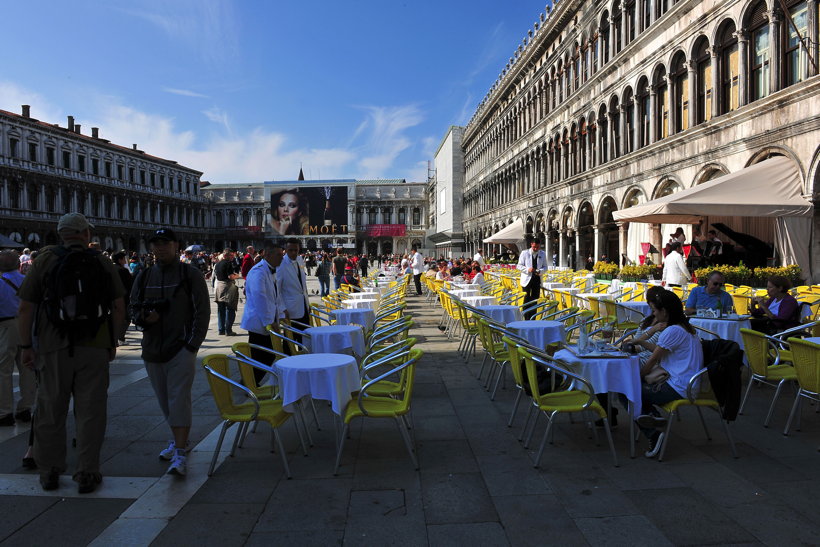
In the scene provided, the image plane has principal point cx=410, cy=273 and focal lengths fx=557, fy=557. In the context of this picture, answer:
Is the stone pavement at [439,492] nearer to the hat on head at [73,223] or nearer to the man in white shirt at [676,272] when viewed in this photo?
the hat on head at [73,223]

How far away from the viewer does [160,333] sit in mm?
3629

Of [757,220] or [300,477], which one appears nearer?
[300,477]

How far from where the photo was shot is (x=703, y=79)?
15.3m

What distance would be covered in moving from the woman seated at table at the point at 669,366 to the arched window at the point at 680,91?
14127mm

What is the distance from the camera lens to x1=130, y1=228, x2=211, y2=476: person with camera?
143 inches

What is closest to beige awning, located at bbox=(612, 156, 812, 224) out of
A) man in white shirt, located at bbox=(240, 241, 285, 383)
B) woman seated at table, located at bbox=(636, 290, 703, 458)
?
woman seated at table, located at bbox=(636, 290, 703, 458)

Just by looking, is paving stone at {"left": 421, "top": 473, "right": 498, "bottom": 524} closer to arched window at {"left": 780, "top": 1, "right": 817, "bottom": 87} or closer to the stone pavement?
the stone pavement

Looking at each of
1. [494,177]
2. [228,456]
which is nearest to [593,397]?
[228,456]

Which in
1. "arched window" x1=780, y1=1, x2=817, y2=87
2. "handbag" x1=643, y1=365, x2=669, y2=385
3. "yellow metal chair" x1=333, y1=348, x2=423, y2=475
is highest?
"arched window" x1=780, y1=1, x2=817, y2=87

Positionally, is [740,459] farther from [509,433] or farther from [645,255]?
[645,255]

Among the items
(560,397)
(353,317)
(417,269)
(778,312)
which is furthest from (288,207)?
(560,397)

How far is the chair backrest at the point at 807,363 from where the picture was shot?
156 inches

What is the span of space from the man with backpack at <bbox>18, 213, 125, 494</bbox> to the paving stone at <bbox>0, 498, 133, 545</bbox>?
193 mm

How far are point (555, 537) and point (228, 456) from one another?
2.42 meters
